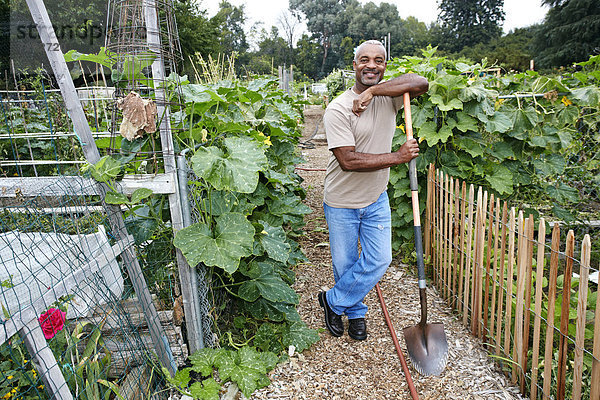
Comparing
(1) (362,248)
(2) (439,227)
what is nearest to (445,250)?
(2) (439,227)

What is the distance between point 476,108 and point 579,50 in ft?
96.2

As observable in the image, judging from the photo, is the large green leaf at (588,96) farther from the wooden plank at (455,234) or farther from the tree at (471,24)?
the tree at (471,24)

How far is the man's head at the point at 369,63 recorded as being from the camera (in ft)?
8.38

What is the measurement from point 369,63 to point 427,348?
67.6 inches

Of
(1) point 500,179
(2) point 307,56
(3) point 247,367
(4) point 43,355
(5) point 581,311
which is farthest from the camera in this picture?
(2) point 307,56

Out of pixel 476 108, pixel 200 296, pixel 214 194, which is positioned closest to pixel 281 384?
pixel 200 296

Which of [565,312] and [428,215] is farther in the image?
[428,215]

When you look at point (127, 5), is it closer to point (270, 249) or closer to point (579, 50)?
point (270, 249)

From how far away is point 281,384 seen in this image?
2.47 meters

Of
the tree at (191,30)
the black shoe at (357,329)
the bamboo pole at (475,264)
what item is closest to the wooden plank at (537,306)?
the bamboo pole at (475,264)

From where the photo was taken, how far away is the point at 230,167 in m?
2.11

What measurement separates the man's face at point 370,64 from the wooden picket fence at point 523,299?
36.9 inches

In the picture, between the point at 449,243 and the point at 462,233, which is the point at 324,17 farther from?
the point at 462,233

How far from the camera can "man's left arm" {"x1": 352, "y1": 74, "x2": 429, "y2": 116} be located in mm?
2492
